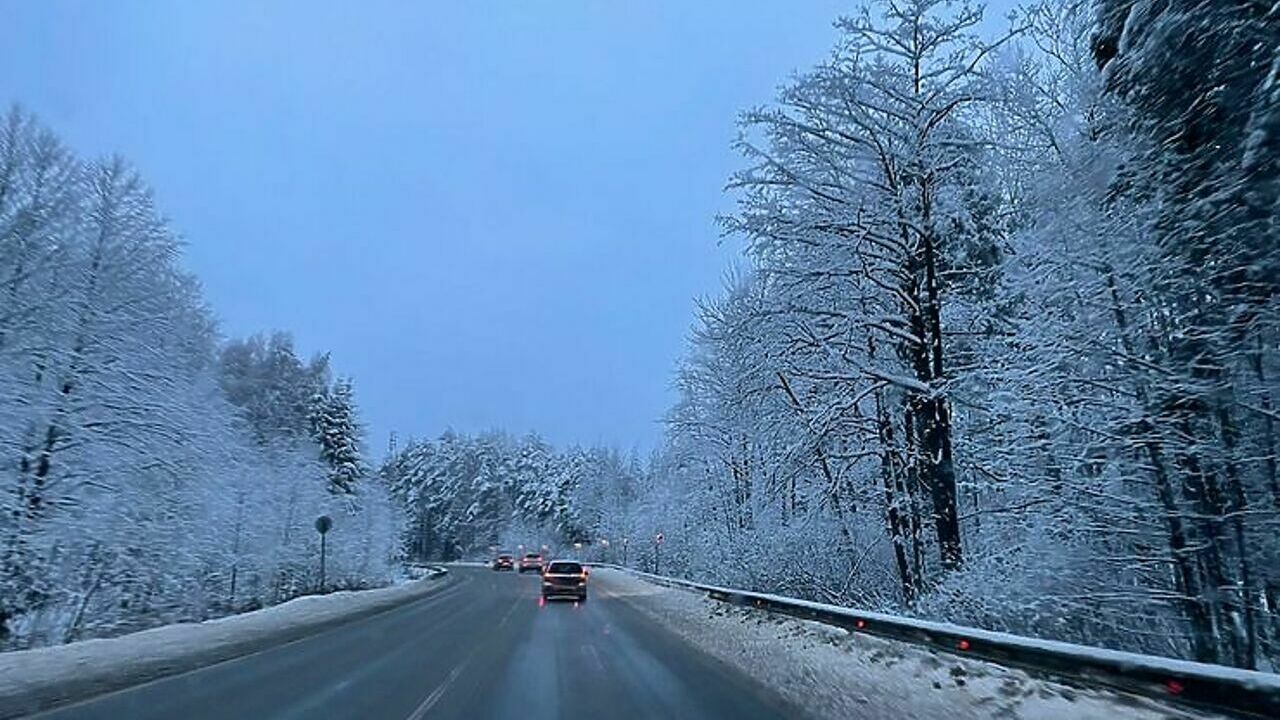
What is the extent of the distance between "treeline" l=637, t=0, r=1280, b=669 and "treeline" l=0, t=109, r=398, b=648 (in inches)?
625

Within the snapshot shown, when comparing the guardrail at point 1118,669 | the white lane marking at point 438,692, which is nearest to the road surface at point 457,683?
the white lane marking at point 438,692

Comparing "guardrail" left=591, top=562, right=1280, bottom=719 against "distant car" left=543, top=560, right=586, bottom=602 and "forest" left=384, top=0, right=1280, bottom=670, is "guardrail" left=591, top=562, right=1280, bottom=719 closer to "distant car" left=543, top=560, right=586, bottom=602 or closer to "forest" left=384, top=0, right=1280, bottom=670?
"forest" left=384, top=0, right=1280, bottom=670

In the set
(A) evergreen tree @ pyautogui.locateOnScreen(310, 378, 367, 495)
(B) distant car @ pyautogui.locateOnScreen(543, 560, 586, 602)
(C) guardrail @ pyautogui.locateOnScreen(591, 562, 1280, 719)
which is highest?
(A) evergreen tree @ pyautogui.locateOnScreen(310, 378, 367, 495)

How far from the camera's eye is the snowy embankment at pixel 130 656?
40.4ft

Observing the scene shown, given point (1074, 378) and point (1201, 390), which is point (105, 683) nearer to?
point (1074, 378)

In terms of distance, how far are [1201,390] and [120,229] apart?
86.3 feet

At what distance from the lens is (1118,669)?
24.8ft

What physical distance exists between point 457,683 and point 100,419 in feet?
50.6

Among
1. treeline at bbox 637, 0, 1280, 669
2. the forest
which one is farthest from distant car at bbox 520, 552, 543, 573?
treeline at bbox 637, 0, 1280, 669

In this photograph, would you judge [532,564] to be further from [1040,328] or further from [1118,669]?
[1118,669]

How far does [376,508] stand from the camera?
66000mm

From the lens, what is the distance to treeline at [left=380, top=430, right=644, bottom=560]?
131 m

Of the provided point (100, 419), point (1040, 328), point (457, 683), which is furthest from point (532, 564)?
point (1040, 328)

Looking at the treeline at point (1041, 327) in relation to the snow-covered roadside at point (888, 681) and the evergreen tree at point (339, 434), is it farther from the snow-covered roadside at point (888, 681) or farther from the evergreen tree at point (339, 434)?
the evergreen tree at point (339, 434)
